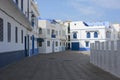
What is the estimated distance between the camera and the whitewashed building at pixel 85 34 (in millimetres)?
73125

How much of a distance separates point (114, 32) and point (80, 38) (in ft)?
52.1

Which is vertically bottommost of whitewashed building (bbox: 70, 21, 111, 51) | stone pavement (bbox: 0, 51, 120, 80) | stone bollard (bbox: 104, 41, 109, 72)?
stone pavement (bbox: 0, 51, 120, 80)

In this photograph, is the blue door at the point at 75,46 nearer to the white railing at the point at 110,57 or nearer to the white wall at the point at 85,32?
the white wall at the point at 85,32

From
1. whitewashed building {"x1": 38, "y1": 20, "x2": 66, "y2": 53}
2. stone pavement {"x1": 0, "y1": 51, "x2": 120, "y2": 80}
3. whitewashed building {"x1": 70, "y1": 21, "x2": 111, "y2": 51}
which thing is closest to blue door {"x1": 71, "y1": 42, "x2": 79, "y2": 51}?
whitewashed building {"x1": 70, "y1": 21, "x2": 111, "y2": 51}

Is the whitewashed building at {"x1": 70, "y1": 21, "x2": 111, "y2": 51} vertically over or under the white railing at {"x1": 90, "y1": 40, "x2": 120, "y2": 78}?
over

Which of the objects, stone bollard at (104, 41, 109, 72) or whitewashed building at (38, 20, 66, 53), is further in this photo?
whitewashed building at (38, 20, 66, 53)

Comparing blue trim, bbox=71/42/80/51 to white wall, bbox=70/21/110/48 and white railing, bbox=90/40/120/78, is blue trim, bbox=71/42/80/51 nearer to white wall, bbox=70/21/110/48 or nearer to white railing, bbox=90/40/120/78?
white wall, bbox=70/21/110/48

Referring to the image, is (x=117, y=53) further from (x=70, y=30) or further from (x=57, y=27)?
(x=70, y=30)

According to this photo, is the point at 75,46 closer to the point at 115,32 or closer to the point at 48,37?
the point at 115,32

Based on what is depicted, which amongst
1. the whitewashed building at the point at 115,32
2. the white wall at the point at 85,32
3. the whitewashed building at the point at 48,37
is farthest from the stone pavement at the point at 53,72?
the whitewashed building at the point at 115,32

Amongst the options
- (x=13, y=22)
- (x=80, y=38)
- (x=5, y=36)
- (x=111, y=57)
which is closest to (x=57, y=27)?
(x=80, y=38)

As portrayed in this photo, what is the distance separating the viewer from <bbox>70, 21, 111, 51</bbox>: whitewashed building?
7312 centimetres

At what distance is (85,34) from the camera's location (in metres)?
74.2

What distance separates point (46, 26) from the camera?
54531mm
